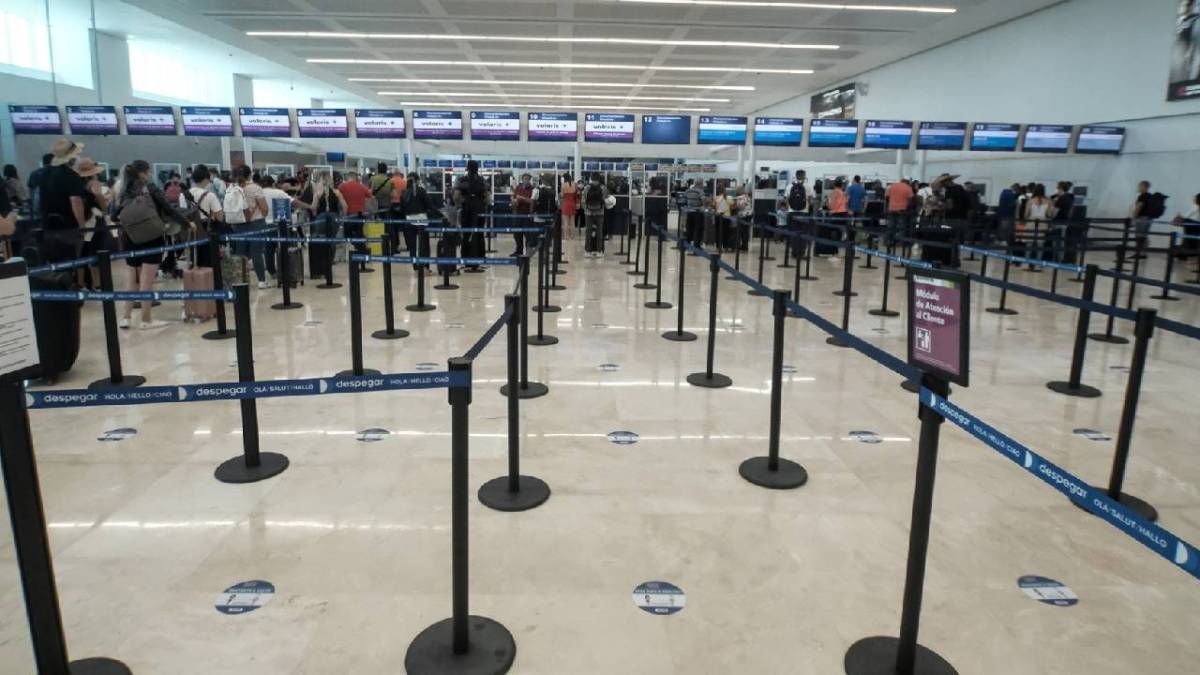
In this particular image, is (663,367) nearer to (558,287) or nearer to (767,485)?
(767,485)

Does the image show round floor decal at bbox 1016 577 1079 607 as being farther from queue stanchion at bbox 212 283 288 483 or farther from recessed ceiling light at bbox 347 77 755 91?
recessed ceiling light at bbox 347 77 755 91

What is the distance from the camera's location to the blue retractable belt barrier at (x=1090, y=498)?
1541mm

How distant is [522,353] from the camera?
213 inches

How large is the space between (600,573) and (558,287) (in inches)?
305

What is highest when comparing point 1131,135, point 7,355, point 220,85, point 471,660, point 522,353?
point 220,85

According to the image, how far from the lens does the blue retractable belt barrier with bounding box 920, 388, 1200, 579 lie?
1.54 metres

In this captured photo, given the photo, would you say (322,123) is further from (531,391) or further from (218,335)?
(531,391)

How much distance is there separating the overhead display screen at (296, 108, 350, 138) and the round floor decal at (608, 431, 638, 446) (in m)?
14.4

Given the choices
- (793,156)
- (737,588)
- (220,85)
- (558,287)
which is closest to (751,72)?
(793,156)

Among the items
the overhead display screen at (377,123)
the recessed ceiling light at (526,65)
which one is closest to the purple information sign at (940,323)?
the overhead display screen at (377,123)

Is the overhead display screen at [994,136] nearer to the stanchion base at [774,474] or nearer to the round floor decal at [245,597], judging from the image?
the stanchion base at [774,474]

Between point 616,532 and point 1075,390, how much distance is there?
4.41 m

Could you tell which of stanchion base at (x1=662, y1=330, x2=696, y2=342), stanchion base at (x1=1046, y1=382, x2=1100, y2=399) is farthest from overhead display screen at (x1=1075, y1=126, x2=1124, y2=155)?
stanchion base at (x1=662, y1=330, x2=696, y2=342)

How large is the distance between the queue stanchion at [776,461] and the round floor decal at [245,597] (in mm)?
2438
